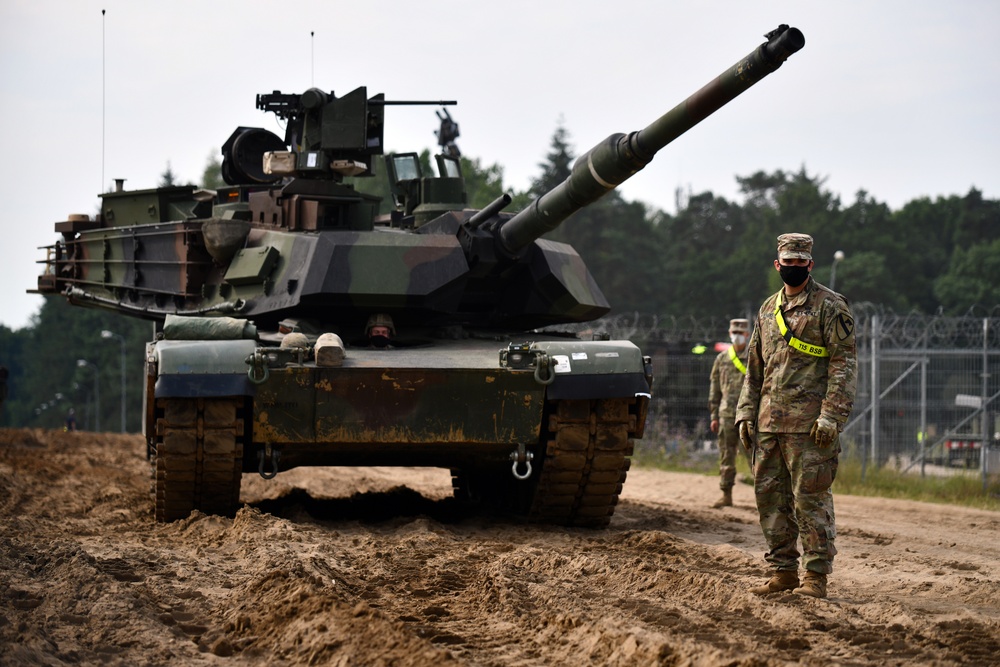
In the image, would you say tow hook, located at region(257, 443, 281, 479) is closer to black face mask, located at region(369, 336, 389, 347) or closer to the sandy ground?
the sandy ground

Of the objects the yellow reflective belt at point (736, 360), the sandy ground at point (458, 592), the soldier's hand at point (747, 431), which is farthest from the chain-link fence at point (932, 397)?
the soldier's hand at point (747, 431)

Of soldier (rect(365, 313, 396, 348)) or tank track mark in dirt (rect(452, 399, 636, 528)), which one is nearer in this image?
tank track mark in dirt (rect(452, 399, 636, 528))

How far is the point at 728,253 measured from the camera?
64.6m

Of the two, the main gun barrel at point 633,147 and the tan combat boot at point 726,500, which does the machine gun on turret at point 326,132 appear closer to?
the main gun barrel at point 633,147

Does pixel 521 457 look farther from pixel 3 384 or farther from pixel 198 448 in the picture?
pixel 3 384

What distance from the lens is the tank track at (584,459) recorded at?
9.55 m

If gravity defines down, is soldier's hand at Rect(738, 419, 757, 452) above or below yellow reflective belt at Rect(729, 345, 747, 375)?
below

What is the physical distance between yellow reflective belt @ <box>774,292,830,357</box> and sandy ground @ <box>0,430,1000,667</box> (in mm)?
1204

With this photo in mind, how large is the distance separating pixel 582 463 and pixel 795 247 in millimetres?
3071

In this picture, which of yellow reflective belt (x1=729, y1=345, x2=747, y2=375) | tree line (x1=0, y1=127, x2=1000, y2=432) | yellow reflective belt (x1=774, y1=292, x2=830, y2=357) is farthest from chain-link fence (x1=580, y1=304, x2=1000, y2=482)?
tree line (x1=0, y1=127, x2=1000, y2=432)

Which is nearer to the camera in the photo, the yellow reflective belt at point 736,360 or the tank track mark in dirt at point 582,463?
the tank track mark in dirt at point 582,463

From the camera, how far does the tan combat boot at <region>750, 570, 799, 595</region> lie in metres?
6.95

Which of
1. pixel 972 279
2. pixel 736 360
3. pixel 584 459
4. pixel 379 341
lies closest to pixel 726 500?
pixel 736 360

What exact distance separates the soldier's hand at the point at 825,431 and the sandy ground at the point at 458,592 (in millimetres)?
763
